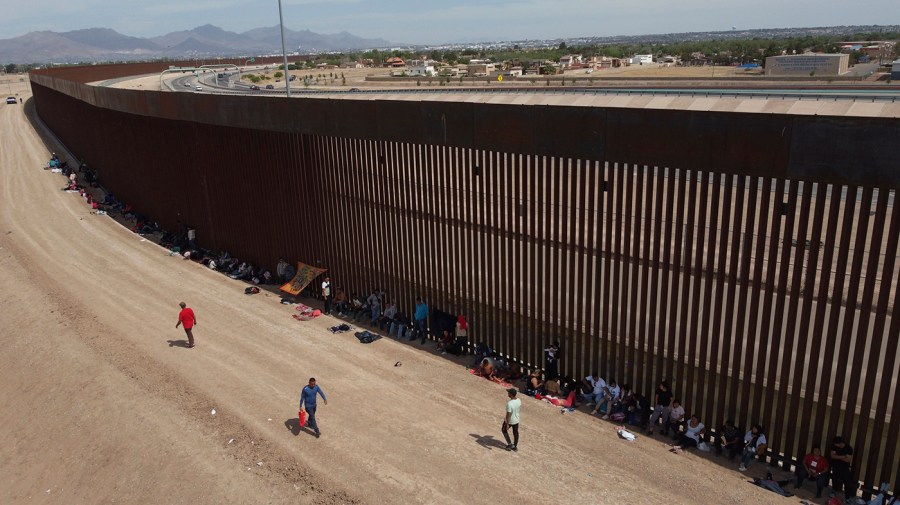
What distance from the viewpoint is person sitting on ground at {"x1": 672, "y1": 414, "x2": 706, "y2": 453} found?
10.7m

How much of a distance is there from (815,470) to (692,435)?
6.01 feet

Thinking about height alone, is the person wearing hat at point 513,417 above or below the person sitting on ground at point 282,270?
above

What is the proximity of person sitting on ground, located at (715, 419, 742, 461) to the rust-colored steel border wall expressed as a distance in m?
0.25

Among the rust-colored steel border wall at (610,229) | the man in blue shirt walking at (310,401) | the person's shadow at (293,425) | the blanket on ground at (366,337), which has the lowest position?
the blanket on ground at (366,337)

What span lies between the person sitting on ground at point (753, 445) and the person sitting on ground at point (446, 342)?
6.40 meters

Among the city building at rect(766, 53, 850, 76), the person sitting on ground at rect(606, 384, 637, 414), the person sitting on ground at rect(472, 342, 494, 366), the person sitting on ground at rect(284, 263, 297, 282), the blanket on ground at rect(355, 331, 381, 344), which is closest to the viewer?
the person sitting on ground at rect(606, 384, 637, 414)

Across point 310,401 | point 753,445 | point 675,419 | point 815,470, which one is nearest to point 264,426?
point 310,401

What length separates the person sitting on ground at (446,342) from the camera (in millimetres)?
14633

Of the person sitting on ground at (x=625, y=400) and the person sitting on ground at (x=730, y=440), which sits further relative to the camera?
the person sitting on ground at (x=625, y=400)

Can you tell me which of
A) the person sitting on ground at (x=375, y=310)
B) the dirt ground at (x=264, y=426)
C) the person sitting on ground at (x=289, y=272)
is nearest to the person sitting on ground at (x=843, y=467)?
the dirt ground at (x=264, y=426)

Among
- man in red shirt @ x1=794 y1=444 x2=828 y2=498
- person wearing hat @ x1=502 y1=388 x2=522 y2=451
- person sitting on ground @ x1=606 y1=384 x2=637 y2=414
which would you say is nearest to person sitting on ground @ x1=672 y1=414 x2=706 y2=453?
person sitting on ground @ x1=606 y1=384 x2=637 y2=414

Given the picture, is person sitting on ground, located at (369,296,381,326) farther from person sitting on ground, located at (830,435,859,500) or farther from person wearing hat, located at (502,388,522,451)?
person sitting on ground, located at (830,435,859,500)

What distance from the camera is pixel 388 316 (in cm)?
1606

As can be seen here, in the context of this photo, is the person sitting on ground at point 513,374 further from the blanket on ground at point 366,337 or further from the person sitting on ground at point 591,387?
the blanket on ground at point 366,337
